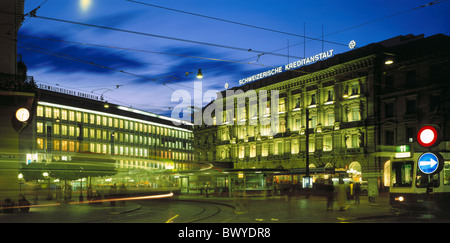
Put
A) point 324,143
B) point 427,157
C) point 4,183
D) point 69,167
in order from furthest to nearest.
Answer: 1. point 324,143
2. point 69,167
3. point 4,183
4. point 427,157

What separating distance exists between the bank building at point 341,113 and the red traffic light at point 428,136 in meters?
26.6

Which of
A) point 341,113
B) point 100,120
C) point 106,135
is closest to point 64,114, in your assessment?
point 100,120

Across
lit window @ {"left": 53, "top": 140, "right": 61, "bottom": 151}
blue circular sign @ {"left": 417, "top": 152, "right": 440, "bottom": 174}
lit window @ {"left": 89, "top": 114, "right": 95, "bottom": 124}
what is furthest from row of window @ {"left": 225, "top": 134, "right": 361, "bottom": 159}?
blue circular sign @ {"left": 417, "top": 152, "right": 440, "bottom": 174}

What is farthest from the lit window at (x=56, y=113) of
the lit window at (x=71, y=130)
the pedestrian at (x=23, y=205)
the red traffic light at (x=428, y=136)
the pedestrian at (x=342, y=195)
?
the red traffic light at (x=428, y=136)

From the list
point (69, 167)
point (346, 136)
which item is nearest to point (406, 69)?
point (346, 136)

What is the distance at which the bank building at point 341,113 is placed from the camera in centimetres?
4531

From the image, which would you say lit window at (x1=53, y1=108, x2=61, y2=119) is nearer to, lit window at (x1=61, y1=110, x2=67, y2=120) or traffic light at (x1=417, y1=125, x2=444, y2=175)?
lit window at (x1=61, y1=110, x2=67, y2=120)

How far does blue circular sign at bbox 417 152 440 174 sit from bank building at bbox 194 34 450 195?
26.7m

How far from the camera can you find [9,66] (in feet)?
Result: 80.9

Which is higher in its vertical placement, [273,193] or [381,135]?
[381,135]

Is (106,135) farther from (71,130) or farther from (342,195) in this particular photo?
(342,195)

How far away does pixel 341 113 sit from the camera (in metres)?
55.0

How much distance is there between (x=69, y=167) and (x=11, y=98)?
1395cm
